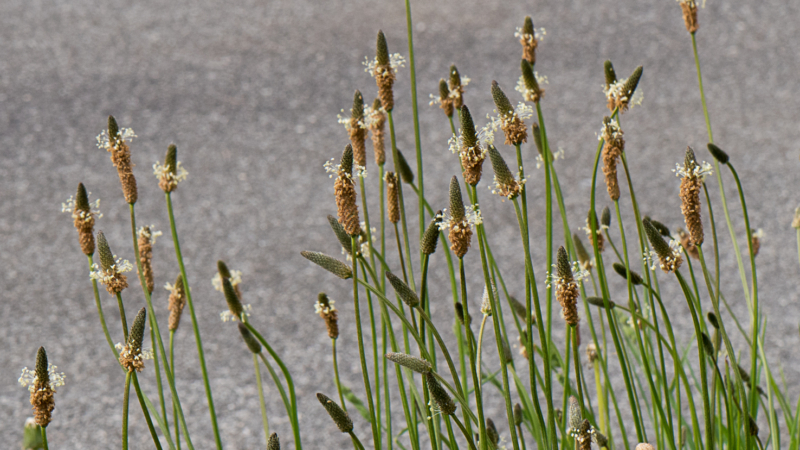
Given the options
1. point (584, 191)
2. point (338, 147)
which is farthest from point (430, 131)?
point (584, 191)

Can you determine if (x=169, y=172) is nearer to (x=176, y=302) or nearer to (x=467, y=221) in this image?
(x=176, y=302)

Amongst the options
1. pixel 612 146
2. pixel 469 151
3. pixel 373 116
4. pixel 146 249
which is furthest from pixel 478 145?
pixel 146 249

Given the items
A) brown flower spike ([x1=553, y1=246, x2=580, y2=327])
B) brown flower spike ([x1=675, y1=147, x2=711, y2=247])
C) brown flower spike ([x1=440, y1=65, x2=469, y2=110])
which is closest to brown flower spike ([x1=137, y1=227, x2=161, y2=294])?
brown flower spike ([x1=440, y1=65, x2=469, y2=110])

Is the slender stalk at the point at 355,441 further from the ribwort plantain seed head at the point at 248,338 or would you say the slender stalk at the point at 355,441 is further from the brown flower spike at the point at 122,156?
the brown flower spike at the point at 122,156

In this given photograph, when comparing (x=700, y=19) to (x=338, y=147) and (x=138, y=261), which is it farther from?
(x=138, y=261)

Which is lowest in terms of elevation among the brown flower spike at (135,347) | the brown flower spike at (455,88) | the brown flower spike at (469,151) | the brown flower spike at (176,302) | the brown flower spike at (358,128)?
the brown flower spike at (135,347)

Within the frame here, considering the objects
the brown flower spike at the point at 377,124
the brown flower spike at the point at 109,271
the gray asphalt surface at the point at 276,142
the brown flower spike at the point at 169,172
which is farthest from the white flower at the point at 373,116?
the gray asphalt surface at the point at 276,142
